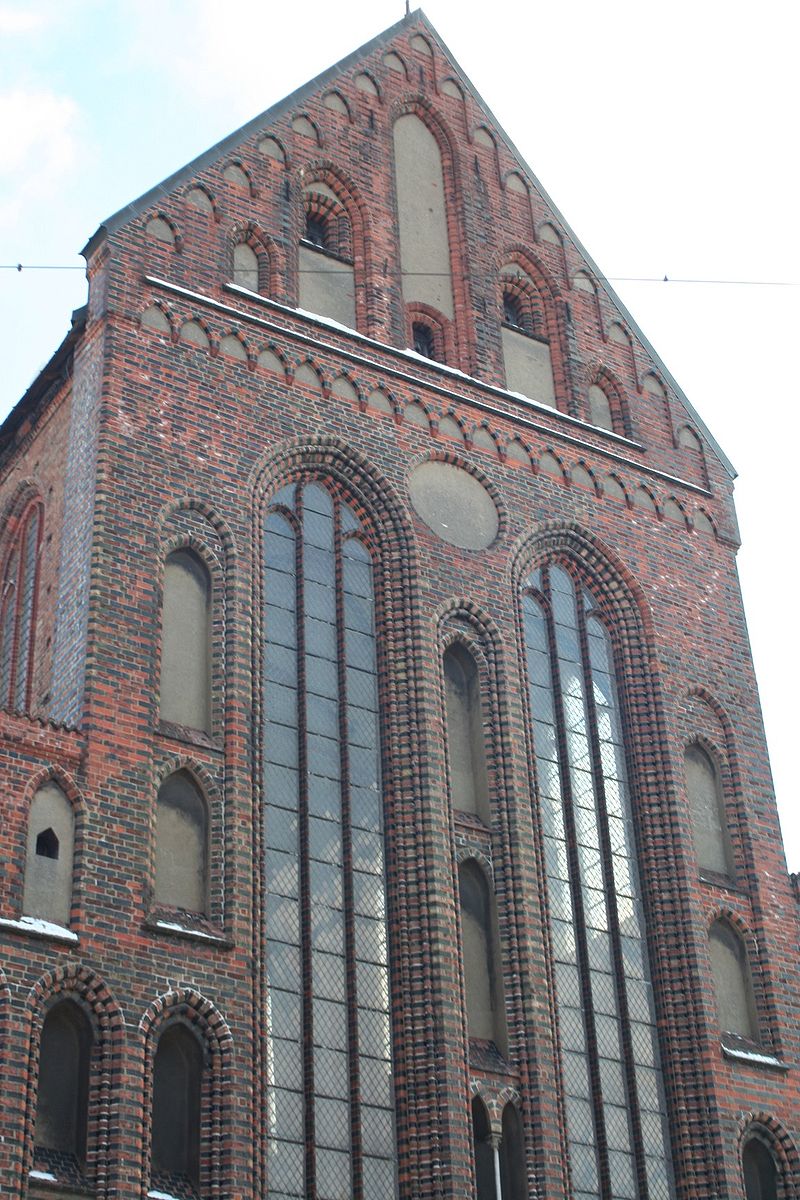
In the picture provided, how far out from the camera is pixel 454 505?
22.1m

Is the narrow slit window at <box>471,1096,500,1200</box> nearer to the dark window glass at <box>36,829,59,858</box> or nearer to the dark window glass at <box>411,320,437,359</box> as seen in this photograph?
the dark window glass at <box>36,829,59,858</box>

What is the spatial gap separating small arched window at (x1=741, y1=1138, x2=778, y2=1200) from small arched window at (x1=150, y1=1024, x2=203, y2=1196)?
6071mm

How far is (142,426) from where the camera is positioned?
65.8 ft

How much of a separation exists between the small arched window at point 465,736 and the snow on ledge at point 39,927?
5076 millimetres

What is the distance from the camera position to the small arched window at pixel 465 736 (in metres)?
20.5

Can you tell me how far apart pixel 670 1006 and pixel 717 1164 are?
5.54ft

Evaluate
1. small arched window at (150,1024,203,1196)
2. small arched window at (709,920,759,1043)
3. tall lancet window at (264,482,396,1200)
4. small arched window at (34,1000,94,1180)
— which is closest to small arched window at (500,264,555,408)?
tall lancet window at (264,482,396,1200)

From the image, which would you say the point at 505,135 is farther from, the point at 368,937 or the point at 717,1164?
the point at 717,1164

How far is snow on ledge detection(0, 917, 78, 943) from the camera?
1612 centimetres

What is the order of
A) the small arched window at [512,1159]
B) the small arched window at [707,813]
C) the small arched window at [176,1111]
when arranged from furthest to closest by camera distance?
the small arched window at [707,813], the small arched window at [512,1159], the small arched window at [176,1111]

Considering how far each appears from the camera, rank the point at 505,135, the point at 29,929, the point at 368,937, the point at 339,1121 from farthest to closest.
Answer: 1. the point at 505,135
2. the point at 368,937
3. the point at 339,1121
4. the point at 29,929

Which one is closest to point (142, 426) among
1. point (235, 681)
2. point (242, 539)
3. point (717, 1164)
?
point (242, 539)

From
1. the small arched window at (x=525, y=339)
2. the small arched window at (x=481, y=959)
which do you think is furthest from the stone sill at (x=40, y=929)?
the small arched window at (x=525, y=339)

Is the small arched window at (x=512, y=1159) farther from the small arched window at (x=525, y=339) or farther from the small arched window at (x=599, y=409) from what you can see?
the small arched window at (x=599, y=409)
